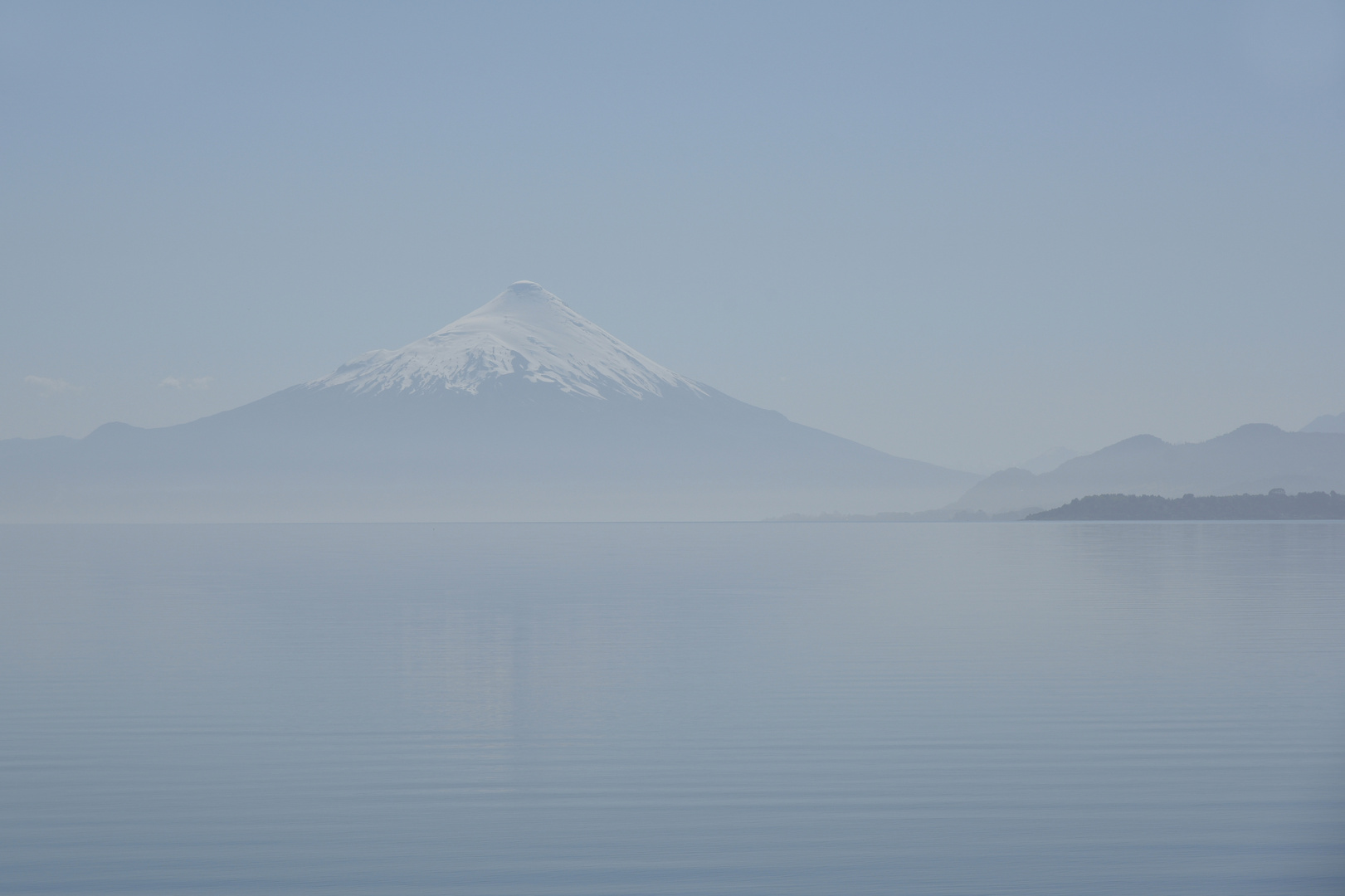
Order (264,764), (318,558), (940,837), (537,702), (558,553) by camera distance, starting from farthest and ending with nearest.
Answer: (558,553) → (318,558) → (537,702) → (264,764) → (940,837)

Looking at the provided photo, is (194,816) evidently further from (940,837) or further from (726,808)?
(940,837)

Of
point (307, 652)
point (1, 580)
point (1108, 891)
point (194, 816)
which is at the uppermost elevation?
point (1, 580)

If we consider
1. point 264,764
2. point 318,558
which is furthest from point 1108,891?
point 318,558

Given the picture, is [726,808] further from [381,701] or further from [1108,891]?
[381,701]

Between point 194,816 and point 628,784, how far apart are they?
5.02 m

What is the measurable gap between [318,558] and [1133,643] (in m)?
70.2

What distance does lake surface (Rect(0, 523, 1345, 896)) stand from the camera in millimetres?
11617

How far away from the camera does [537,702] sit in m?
20.1

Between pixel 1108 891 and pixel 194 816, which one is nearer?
pixel 1108 891

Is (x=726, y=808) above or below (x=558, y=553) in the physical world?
below

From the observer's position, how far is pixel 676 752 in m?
16.3

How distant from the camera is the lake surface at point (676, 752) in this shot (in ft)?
38.1

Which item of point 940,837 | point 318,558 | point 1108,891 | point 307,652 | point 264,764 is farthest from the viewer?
point 318,558

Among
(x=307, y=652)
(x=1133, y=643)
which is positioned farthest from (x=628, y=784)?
(x=1133, y=643)
